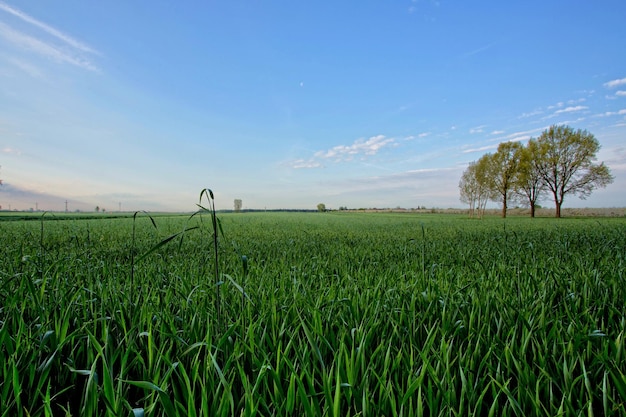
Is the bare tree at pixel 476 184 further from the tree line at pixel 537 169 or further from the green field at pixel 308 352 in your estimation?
the green field at pixel 308 352

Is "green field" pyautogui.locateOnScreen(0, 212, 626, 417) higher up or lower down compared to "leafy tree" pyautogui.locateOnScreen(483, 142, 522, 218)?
lower down

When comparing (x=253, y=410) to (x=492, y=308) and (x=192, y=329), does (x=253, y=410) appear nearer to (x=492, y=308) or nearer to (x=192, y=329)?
(x=192, y=329)

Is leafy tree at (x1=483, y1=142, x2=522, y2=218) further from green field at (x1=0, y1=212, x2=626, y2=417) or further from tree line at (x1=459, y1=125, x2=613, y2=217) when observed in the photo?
green field at (x1=0, y1=212, x2=626, y2=417)

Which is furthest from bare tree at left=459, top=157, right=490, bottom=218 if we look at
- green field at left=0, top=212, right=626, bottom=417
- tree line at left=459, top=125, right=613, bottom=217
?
green field at left=0, top=212, right=626, bottom=417

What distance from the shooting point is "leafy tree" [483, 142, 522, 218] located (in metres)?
49.2

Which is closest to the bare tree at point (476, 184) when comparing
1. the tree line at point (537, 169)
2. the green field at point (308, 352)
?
the tree line at point (537, 169)

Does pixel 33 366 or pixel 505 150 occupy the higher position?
pixel 505 150

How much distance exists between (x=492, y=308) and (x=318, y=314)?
4.93 feet

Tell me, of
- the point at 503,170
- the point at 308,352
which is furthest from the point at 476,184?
the point at 308,352

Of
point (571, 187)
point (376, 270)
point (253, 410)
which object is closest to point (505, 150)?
point (571, 187)

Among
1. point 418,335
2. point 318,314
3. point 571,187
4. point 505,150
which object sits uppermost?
point 505,150

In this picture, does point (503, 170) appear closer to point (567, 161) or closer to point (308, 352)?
→ point (567, 161)

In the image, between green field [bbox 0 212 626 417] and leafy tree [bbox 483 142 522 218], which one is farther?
leafy tree [bbox 483 142 522 218]

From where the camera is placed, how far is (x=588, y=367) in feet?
5.48
